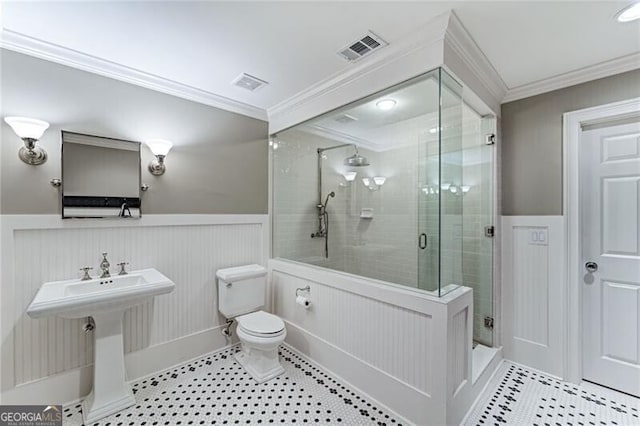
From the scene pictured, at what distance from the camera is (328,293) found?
2426mm

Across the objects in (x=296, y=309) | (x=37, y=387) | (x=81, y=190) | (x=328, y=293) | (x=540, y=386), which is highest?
(x=81, y=190)

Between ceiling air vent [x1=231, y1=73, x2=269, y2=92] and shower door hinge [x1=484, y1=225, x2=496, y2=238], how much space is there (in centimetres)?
234

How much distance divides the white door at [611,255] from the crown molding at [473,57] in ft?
2.48

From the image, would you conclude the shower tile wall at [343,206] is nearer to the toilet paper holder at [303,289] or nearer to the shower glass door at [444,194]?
the toilet paper holder at [303,289]

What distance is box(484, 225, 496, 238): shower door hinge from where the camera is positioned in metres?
2.52

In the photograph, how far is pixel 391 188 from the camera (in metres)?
3.02

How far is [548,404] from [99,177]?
11.9 feet

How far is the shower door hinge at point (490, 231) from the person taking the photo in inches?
99.1

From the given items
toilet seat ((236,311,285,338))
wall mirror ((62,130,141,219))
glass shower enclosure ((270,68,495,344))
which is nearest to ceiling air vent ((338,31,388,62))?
glass shower enclosure ((270,68,495,344))

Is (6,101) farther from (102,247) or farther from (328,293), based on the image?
(328,293)

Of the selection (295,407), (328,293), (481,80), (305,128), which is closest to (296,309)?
(328,293)

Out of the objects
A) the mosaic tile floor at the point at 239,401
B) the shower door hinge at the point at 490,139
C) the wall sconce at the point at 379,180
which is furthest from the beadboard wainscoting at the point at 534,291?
the mosaic tile floor at the point at 239,401

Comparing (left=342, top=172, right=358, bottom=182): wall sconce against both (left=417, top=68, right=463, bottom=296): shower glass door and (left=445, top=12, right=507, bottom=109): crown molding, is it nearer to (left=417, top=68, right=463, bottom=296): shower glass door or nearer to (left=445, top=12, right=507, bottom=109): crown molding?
(left=417, top=68, right=463, bottom=296): shower glass door

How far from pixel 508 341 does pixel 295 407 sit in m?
1.96
